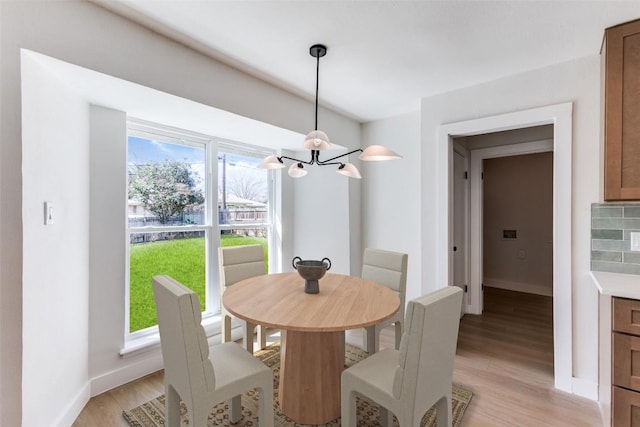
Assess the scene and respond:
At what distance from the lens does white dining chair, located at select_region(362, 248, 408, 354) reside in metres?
2.20

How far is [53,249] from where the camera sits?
1660 mm

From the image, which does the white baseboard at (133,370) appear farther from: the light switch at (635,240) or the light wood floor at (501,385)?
the light switch at (635,240)

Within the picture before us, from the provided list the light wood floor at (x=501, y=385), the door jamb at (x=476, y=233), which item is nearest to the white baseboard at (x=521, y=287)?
the light wood floor at (x=501, y=385)

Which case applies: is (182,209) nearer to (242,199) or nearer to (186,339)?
(242,199)

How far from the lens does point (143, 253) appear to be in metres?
2.58

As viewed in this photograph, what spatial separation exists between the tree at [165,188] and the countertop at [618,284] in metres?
3.14

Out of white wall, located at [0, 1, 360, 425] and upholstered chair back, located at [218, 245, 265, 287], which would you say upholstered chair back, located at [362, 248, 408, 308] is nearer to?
upholstered chair back, located at [218, 245, 265, 287]

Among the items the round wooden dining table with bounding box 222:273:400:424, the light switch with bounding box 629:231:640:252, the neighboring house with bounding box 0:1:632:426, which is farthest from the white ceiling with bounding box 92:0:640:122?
the round wooden dining table with bounding box 222:273:400:424

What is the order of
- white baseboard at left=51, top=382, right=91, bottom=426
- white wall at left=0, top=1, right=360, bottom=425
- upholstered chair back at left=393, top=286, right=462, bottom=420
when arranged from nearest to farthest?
upholstered chair back at left=393, top=286, right=462, bottom=420 → white wall at left=0, top=1, right=360, bottom=425 → white baseboard at left=51, top=382, right=91, bottom=426

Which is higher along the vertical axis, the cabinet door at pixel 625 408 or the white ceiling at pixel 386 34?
the white ceiling at pixel 386 34

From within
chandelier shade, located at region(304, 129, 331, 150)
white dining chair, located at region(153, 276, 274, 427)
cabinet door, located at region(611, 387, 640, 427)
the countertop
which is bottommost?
cabinet door, located at region(611, 387, 640, 427)

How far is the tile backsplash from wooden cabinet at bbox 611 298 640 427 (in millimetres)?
655

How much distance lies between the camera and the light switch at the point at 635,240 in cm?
195

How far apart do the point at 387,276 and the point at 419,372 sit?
1.22 meters
